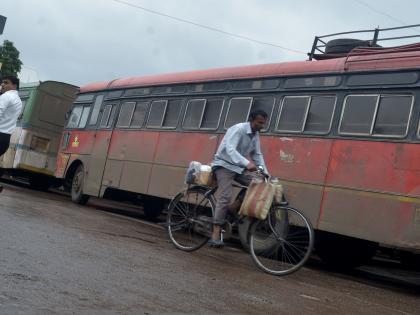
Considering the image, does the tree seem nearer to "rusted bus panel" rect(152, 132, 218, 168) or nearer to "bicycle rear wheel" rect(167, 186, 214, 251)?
"rusted bus panel" rect(152, 132, 218, 168)

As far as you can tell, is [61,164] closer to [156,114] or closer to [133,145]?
[133,145]

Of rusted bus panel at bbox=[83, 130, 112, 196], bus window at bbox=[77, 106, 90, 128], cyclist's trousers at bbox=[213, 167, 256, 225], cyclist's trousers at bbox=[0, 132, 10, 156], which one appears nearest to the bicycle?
cyclist's trousers at bbox=[213, 167, 256, 225]

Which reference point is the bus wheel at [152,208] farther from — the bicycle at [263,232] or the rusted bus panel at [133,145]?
the bicycle at [263,232]

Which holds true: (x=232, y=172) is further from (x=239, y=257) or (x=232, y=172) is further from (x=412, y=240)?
(x=412, y=240)

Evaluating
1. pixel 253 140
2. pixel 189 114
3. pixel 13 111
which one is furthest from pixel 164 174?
pixel 253 140

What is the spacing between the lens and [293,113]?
8797mm

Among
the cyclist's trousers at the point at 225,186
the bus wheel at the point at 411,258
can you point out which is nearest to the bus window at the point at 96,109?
the cyclist's trousers at the point at 225,186

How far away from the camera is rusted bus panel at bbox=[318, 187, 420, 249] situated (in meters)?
6.99

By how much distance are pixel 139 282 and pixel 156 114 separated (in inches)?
298

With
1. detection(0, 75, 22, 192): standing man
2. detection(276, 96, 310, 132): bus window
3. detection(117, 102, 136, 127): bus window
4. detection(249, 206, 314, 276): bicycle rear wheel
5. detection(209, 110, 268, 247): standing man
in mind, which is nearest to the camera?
detection(249, 206, 314, 276): bicycle rear wheel

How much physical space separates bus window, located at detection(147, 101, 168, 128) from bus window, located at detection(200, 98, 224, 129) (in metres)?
1.47

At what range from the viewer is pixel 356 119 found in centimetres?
793

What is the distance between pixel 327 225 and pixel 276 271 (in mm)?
1898

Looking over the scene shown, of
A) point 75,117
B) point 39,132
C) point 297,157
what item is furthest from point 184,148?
point 39,132
